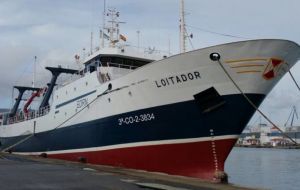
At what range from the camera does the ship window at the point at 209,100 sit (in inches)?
625

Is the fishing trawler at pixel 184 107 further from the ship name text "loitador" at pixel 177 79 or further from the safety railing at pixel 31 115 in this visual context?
the safety railing at pixel 31 115

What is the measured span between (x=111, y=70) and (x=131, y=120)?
4.84 m

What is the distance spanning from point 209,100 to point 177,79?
Result: 1.53 metres

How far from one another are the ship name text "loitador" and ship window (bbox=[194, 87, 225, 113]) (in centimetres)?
68

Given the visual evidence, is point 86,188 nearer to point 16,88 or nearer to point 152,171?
point 152,171

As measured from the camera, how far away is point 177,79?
16.5 meters

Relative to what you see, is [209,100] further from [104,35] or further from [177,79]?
[104,35]

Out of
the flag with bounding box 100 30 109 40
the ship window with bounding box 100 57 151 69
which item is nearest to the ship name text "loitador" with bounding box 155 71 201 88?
the ship window with bounding box 100 57 151 69

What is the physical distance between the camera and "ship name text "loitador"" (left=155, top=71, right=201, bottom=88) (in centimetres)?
1605

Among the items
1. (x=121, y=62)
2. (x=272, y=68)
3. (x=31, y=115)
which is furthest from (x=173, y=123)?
(x=31, y=115)

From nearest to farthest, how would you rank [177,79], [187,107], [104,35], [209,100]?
[209,100], [187,107], [177,79], [104,35]

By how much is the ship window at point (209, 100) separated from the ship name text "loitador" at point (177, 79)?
A: 0.68 m

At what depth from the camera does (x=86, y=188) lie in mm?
11672

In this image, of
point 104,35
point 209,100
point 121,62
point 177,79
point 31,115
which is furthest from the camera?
point 31,115
